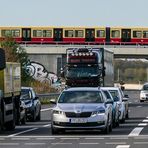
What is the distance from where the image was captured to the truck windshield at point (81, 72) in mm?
44125

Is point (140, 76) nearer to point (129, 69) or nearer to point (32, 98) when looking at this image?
point (129, 69)

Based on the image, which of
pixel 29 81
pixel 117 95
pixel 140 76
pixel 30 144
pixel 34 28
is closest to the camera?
pixel 30 144

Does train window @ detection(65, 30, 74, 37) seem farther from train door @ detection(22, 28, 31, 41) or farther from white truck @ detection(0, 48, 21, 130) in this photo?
white truck @ detection(0, 48, 21, 130)

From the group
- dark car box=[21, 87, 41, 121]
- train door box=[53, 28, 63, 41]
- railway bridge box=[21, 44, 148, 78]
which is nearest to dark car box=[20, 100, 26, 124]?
dark car box=[21, 87, 41, 121]

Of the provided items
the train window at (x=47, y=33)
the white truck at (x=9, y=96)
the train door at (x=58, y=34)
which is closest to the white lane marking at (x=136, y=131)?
the white truck at (x=9, y=96)

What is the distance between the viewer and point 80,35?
90500mm

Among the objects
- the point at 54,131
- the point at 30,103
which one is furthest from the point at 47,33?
the point at 54,131

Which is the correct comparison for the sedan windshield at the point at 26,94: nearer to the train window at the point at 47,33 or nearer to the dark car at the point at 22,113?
the dark car at the point at 22,113

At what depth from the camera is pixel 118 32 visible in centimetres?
9038

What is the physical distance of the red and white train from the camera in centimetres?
8975

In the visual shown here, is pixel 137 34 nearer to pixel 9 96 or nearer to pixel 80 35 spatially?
pixel 80 35

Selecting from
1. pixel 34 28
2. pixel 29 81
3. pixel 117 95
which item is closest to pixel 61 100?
pixel 117 95

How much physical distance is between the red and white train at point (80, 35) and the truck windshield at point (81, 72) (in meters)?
44.6

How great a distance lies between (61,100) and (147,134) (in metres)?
2.91
